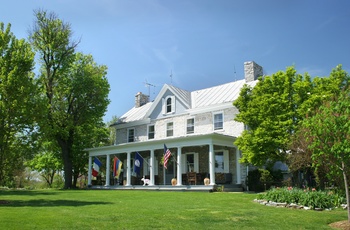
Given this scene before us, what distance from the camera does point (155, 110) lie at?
95.3 feet

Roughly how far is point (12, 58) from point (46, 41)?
55.5 ft

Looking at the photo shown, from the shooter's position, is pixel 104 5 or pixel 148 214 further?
pixel 104 5

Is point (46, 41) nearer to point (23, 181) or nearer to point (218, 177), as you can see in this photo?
point (218, 177)

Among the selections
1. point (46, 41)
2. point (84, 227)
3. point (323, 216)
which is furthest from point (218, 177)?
point (46, 41)

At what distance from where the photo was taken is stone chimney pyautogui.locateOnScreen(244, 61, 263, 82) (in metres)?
25.8

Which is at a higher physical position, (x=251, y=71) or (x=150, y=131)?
(x=251, y=71)

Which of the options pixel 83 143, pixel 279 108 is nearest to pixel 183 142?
pixel 279 108

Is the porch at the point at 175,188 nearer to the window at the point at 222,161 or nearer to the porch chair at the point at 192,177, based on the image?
the porch chair at the point at 192,177

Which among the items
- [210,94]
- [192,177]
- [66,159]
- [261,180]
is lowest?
[261,180]

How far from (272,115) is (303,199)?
21.9 ft

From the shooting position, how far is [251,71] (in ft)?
84.7

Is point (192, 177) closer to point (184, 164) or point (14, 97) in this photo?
point (184, 164)

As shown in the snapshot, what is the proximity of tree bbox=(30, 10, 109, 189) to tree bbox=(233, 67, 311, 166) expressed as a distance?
16075mm

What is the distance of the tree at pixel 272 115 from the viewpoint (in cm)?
1750
